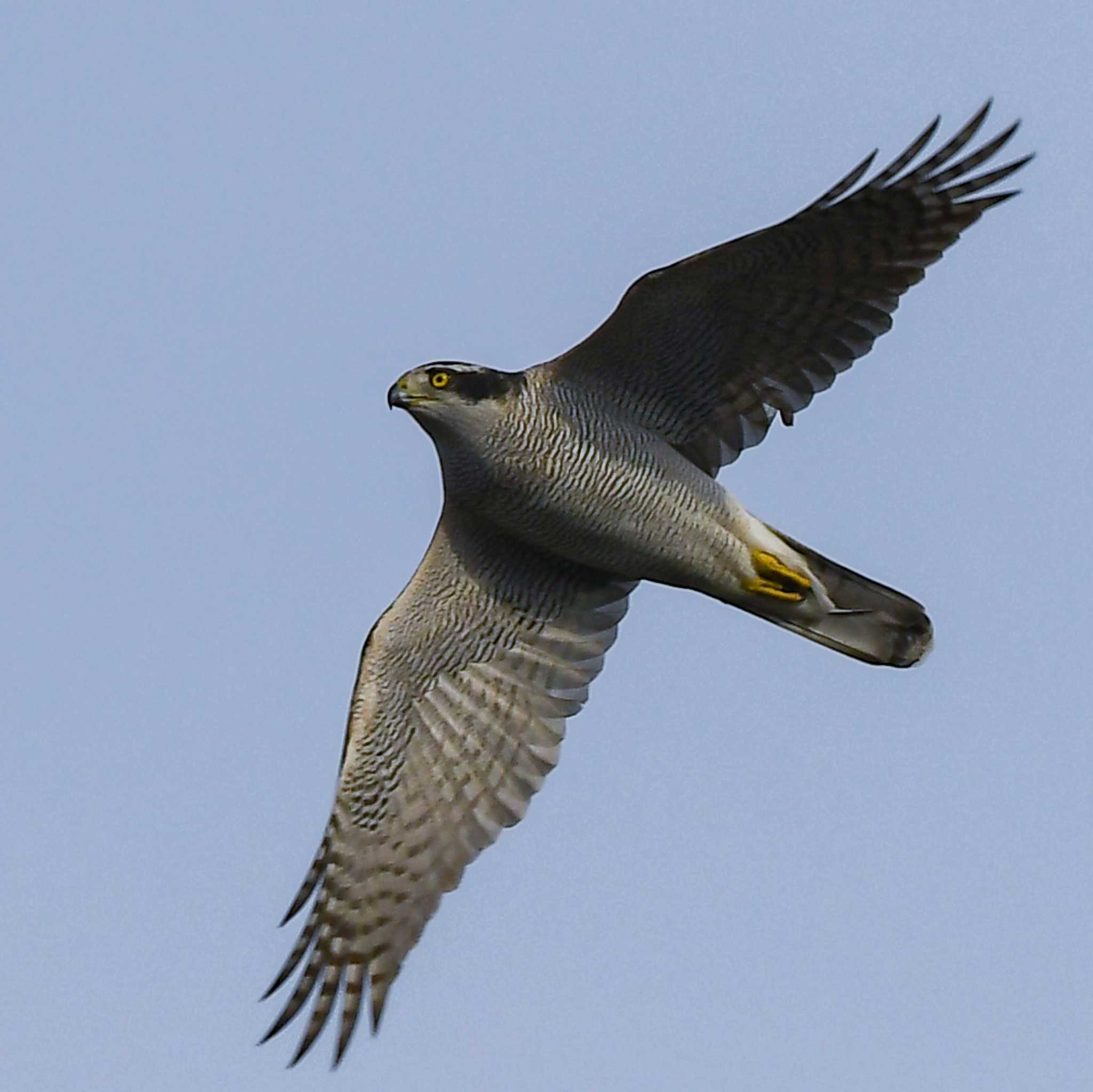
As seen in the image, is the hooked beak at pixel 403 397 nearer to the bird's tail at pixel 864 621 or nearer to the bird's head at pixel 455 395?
the bird's head at pixel 455 395

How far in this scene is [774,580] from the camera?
40.2 ft

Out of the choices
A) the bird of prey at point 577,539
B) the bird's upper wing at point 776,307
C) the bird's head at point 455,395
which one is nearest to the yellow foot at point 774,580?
the bird of prey at point 577,539

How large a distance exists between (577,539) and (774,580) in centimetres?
95

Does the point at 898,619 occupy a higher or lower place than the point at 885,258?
lower

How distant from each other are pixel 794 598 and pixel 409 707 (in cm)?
196

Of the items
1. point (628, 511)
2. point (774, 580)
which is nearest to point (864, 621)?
point (774, 580)

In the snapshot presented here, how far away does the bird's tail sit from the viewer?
1244 centimetres

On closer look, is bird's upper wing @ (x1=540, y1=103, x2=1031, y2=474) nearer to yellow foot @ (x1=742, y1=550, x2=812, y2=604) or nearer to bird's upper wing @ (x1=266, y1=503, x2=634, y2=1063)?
yellow foot @ (x1=742, y1=550, x2=812, y2=604)

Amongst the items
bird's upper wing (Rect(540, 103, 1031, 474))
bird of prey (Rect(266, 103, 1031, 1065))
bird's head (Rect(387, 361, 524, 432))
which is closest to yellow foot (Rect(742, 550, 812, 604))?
bird of prey (Rect(266, 103, 1031, 1065))

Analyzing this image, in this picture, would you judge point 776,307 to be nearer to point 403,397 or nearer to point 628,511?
point 628,511

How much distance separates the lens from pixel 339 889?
1255 centimetres

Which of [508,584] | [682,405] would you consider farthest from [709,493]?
[508,584]

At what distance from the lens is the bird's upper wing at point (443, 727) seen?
12.5 meters

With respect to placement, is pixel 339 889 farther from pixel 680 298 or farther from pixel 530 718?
pixel 680 298
